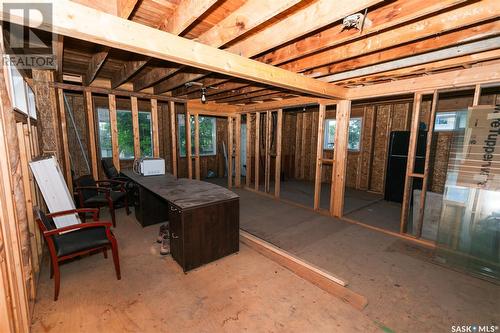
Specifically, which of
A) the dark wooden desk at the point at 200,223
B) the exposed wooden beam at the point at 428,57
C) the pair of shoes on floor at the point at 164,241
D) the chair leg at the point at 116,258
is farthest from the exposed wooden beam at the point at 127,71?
the exposed wooden beam at the point at 428,57

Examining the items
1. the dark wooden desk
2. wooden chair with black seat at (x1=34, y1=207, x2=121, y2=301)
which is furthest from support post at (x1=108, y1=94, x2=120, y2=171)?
wooden chair with black seat at (x1=34, y1=207, x2=121, y2=301)

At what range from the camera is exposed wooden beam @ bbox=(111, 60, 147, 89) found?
2840mm

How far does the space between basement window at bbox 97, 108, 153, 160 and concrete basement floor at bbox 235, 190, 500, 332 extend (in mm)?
4425

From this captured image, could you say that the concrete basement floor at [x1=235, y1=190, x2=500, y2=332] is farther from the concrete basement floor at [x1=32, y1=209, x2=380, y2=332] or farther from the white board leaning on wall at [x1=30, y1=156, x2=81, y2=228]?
the white board leaning on wall at [x1=30, y1=156, x2=81, y2=228]

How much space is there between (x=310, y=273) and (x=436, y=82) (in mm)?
2973

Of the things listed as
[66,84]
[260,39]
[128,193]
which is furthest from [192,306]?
[66,84]

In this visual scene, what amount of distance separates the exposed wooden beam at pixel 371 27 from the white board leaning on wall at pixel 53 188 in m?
2.88

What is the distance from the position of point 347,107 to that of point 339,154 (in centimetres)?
A: 84

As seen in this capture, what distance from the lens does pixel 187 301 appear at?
6.70 feet

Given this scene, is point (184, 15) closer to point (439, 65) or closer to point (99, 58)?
point (99, 58)

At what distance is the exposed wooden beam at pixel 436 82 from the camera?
2.58 metres

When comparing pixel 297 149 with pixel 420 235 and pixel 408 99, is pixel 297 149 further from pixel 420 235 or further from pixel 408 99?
pixel 420 235

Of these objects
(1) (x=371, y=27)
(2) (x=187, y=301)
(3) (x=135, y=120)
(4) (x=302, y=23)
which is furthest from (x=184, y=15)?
(3) (x=135, y=120)

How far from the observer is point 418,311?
1.96 metres
